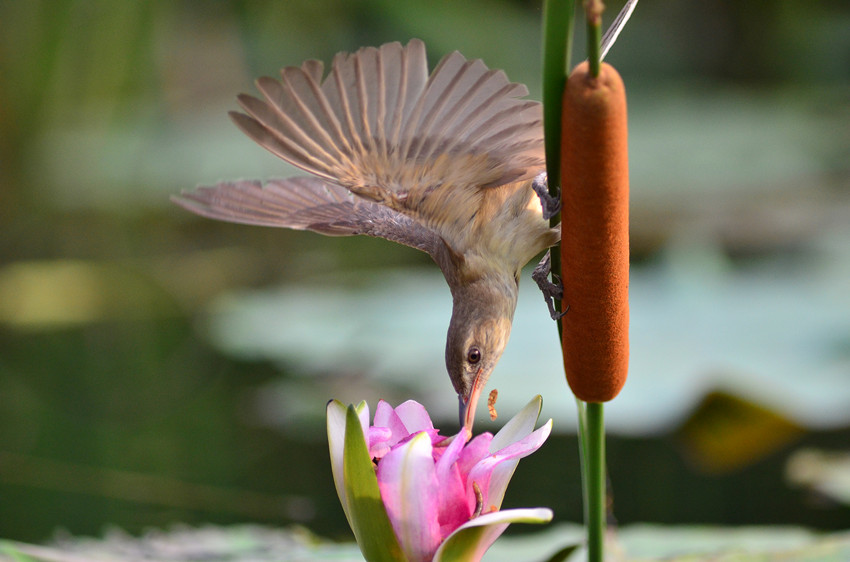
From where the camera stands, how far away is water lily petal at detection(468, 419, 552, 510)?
0.59 metres

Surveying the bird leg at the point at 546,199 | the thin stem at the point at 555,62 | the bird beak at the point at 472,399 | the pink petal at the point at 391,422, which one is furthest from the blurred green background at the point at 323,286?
the thin stem at the point at 555,62

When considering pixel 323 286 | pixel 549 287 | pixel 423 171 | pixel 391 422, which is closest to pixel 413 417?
pixel 391 422

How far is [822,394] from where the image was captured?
1521 mm

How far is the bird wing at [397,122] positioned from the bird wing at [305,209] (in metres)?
0.06

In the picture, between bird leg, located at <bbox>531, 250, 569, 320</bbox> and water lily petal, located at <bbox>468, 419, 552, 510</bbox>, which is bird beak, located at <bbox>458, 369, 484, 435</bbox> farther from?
water lily petal, located at <bbox>468, 419, 552, 510</bbox>

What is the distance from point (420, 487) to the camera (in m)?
0.58

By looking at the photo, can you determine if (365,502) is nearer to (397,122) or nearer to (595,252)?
(595,252)

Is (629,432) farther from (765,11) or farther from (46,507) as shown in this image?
(765,11)

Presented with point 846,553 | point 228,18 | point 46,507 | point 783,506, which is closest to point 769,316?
point 783,506

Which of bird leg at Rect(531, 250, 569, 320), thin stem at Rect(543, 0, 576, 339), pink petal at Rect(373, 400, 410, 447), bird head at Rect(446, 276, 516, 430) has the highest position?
thin stem at Rect(543, 0, 576, 339)

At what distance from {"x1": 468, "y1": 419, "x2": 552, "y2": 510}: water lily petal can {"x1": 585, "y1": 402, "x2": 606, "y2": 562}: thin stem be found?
0.09 feet

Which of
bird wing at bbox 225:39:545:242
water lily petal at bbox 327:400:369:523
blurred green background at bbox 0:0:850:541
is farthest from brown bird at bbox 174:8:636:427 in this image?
blurred green background at bbox 0:0:850:541

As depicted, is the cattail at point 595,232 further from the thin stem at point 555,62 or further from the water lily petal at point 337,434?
the water lily petal at point 337,434

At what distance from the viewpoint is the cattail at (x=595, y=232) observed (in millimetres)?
538
